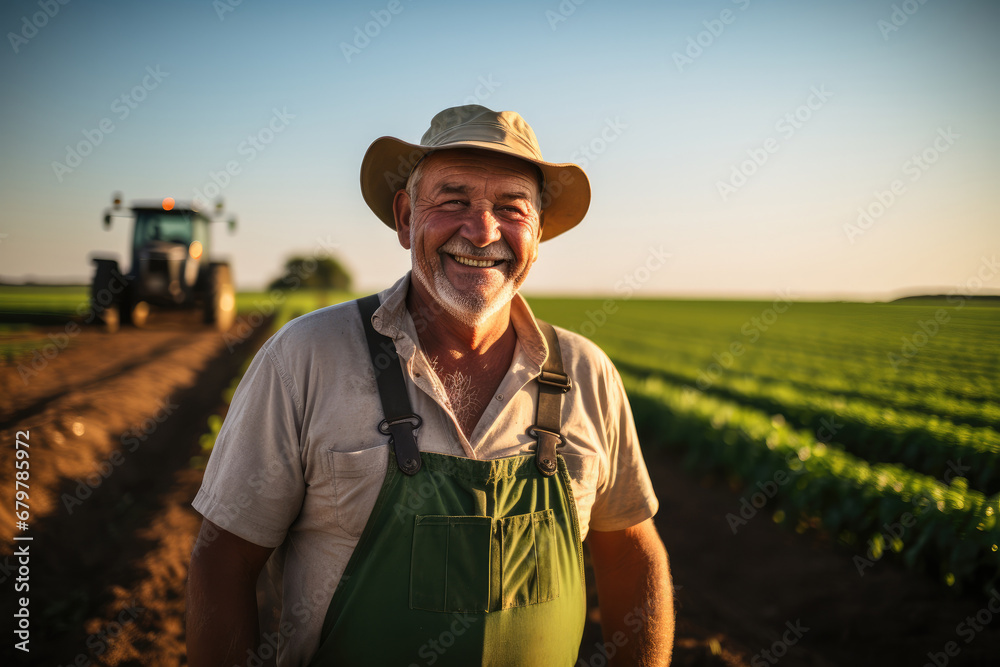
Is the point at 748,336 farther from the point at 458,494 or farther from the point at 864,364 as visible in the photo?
the point at 458,494

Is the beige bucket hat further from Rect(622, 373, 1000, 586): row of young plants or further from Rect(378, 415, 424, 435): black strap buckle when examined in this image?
Rect(622, 373, 1000, 586): row of young plants

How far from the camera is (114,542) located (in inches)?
202

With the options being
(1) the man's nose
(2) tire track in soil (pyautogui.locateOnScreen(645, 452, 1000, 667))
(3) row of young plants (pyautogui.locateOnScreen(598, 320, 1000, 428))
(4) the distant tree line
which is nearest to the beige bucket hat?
(1) the man's nose

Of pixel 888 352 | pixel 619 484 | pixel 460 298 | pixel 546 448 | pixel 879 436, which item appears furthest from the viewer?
pixel 888 352

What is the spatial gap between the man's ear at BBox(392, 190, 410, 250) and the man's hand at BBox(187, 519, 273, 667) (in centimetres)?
113

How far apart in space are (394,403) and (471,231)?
0.61 metres

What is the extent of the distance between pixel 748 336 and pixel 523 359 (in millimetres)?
27692

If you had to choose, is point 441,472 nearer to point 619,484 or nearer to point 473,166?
point 619,484

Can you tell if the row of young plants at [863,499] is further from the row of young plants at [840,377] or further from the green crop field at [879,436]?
the row of young plants at [840,377]

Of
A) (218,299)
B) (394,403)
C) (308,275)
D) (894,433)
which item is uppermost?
(394,403)

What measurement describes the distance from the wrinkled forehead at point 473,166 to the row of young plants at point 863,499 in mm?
4704

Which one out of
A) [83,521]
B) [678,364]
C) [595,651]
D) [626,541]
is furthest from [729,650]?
[678,364]

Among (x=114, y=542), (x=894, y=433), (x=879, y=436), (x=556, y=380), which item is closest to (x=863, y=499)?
(x=894, y=433)

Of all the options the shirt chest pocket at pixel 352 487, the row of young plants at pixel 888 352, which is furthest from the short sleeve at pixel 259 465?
the row of young plants at pixel 888 352
